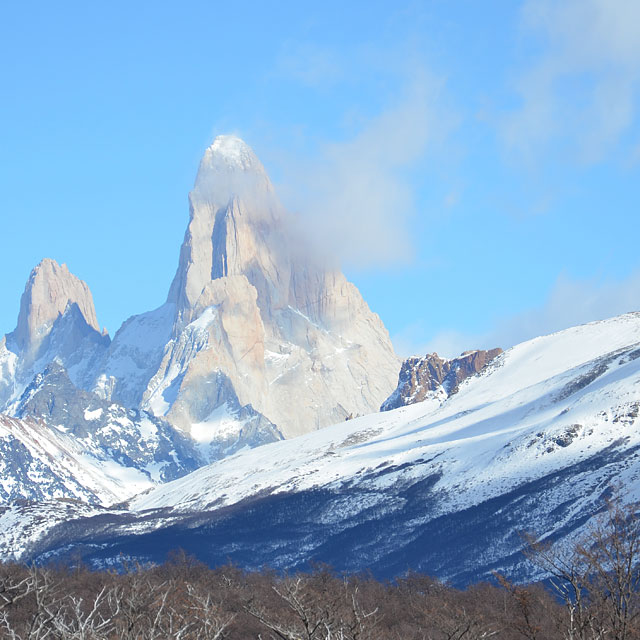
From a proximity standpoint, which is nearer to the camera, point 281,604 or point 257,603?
point 257,603

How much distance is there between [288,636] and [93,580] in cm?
10773

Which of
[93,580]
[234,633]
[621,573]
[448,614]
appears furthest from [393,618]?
[621,573]

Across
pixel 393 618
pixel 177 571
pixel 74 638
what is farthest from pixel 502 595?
pixel 74 638

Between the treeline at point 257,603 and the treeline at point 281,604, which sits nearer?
the treeline at point 281,604

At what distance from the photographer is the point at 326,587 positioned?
136375 mm

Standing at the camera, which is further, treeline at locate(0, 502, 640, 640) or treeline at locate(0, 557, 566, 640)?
treeline at locate(0, 557, 566, 640)

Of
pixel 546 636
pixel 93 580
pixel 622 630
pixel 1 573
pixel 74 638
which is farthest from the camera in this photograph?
pixel 93 580

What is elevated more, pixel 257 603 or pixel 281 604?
pixel 257 603

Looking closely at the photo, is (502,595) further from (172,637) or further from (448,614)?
(172,637)

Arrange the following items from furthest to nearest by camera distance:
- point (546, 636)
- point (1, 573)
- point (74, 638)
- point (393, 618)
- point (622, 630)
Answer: point (1, 573) → point (393, 618) → point (546, 636) → point (622, 630) → point (74, 638)

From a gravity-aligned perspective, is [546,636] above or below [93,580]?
below

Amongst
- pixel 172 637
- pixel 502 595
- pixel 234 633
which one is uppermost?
pixel 172 637

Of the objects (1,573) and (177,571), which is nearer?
(1,573)

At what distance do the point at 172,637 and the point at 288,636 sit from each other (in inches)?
183
